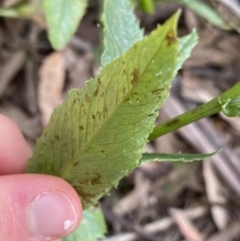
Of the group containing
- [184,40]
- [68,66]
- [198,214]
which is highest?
[184,40]

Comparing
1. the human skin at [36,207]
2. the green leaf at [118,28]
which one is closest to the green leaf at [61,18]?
the green leaf at [118,28]

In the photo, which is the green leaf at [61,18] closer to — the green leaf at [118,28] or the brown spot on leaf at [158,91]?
the green leaf at [118,28]

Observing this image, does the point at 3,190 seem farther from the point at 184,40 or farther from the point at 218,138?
the point at 218,138

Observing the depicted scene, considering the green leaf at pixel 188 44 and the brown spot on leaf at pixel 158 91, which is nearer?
the brown spot on leaf at pixel 158 91

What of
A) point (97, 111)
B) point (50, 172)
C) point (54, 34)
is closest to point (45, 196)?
point (50, 172)

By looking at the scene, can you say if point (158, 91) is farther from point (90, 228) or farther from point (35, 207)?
point (90, 228)

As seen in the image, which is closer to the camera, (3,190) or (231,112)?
(231,112)

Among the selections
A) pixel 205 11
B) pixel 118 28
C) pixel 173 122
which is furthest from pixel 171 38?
pixel 205 11
